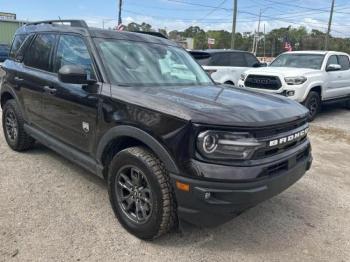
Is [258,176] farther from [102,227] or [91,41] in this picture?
[91,41]

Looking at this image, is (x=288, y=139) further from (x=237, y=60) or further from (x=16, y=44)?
(x=237, y=60)

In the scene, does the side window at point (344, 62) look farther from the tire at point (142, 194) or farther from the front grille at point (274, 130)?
the tire at point (142, 194)

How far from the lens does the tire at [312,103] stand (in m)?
9.55

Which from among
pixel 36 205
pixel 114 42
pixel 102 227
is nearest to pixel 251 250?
pixel 102 227

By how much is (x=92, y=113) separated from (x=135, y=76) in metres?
0.56

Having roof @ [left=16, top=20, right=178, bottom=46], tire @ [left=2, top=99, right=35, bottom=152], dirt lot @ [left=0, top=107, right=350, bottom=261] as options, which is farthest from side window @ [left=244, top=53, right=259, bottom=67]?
tire @ [left=2, top=99, right=35, bottom=152]

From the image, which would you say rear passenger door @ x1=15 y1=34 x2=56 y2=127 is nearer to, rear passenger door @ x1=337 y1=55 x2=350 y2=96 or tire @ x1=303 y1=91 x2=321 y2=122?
tire @ x1=303 y1=91 x2=321 y2=122

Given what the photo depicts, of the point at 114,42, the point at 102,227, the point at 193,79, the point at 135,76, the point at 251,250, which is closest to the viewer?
the point at 251,250

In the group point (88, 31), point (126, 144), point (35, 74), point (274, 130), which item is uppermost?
point (88, 31)

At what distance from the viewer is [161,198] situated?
3.04 m

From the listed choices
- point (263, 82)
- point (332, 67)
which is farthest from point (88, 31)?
point (332, 67)

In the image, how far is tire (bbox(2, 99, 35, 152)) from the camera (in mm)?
5371

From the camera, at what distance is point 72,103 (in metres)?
3.99

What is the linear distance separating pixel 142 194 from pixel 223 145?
91 centimetres
